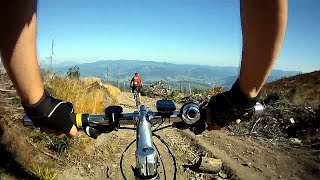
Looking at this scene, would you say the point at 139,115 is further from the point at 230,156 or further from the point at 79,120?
the point at 230,156

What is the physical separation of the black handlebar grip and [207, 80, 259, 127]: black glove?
54 cm

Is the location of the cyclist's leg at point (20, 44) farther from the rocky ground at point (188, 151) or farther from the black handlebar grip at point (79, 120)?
the rocky ground at point (188, 151)

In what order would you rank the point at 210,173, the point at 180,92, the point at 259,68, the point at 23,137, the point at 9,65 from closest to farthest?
1. the point at 259,68
2. the point at 9,65
3. the point at 23,137
4. the point at 210,173
5. the point at 180,92

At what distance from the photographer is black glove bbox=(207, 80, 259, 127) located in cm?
→ 120

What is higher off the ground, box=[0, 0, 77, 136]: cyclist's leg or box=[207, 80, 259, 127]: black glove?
Answer: box=[0, 0, 77, 136]: cyclist's leg

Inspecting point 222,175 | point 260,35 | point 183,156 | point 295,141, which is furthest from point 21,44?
point 295,141

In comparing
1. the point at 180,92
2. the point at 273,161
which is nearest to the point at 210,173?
the point at 273,161

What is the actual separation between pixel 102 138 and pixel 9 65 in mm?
A: 7038

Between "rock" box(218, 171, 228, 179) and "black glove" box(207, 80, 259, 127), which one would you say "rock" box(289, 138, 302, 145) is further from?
"black glove" box(207, 80, 259, 127)

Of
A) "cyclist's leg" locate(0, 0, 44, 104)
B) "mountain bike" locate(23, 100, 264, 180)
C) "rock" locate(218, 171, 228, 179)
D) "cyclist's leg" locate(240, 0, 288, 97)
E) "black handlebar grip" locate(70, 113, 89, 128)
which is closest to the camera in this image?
"cyclist's leg" locate(240, 0, 288, 97)

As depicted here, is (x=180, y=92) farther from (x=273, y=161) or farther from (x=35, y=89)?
(x=35, y=89)

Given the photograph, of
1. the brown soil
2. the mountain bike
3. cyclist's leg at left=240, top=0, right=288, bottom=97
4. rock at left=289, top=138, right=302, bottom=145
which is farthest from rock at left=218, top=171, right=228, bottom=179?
cyclist's leg at left=240, top=0, right=288, bottom=97

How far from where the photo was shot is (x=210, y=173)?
22.7ft

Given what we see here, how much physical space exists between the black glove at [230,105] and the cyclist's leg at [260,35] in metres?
0.14
